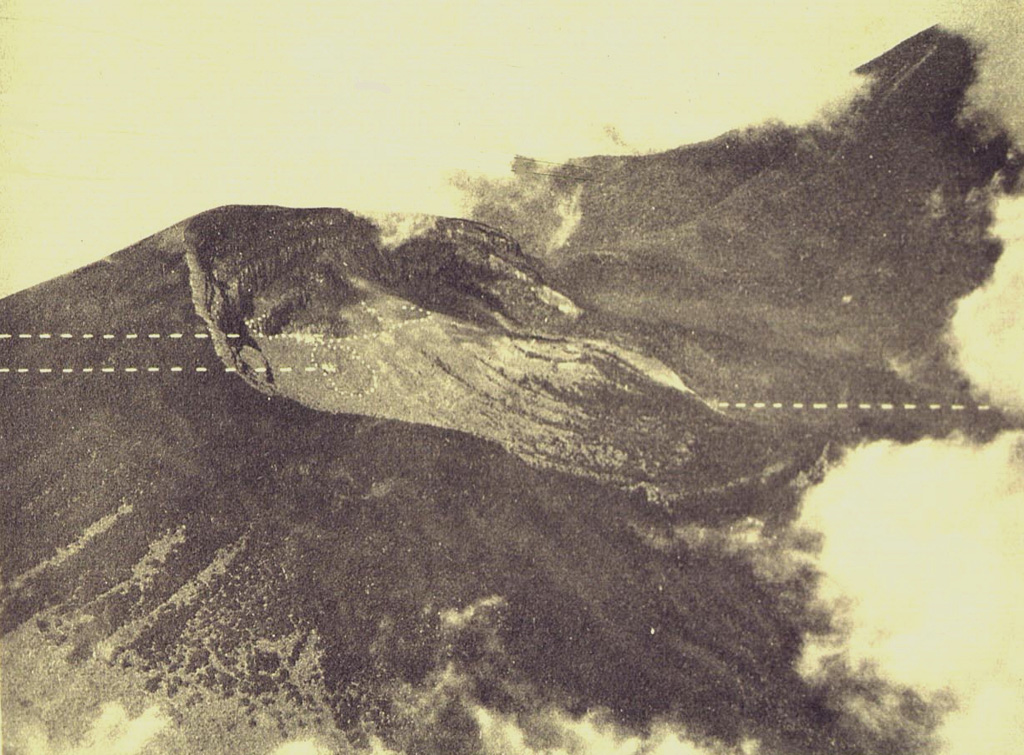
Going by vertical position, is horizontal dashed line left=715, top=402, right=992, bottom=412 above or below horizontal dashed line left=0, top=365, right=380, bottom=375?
above

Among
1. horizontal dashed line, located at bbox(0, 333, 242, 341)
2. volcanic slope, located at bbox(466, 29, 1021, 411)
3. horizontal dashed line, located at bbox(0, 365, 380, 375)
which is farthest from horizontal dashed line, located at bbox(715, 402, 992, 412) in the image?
horizontal dashed line, located at bbox(0, 333, 242, 341)

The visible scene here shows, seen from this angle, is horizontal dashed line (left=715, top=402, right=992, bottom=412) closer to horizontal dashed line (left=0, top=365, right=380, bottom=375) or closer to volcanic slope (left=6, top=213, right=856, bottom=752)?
volcanic slope (left=6, top=213, right=856, bottom=752)

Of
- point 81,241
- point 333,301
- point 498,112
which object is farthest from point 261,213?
point 498,112

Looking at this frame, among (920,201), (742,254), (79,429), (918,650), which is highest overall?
(920,201)

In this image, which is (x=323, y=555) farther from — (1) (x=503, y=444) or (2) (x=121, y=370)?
(2) (x=121, y=370)

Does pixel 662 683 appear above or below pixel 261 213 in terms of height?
below

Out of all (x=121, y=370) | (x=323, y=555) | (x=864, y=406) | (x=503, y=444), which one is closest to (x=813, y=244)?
(x=864, y=406)

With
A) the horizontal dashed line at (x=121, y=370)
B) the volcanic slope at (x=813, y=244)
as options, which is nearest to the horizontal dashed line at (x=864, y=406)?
the volcanic slope at (x=813, y=244)

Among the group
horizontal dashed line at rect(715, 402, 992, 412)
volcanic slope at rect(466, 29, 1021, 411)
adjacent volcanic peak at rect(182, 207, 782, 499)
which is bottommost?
adjacent volcanic peak at rect(182, 207, 782, 499)

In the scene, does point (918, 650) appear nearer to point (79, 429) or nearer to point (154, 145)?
point (79, 429)
